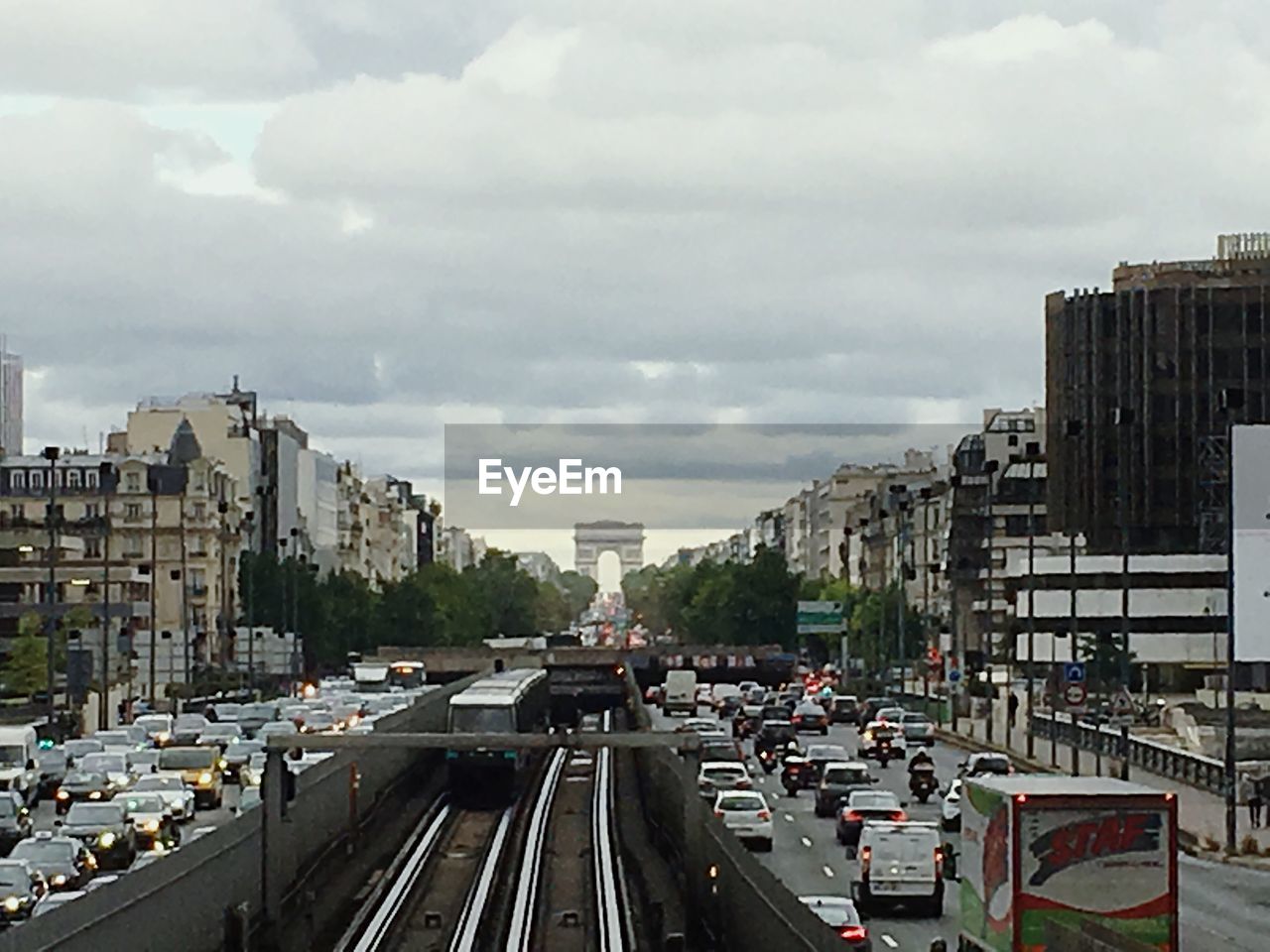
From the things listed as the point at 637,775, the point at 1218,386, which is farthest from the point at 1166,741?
the point at 1218,386

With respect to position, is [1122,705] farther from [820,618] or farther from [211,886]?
[211,886]

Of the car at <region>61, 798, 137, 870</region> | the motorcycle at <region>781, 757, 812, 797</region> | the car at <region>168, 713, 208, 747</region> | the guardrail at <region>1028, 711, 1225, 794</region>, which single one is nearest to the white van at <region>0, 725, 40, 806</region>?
the car at <region>168, 713, 208, 747</region>

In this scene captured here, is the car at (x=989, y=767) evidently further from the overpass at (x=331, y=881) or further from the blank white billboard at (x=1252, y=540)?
the blank white billboard at (x=1252, y=540)

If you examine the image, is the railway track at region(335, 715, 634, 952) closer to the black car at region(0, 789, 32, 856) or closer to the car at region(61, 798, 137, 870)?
the car at region(61, 798, 137, 870)

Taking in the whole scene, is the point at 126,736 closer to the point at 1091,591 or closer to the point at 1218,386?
the point at 1091,591

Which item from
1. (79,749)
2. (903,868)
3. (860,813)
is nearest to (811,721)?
(79,749)

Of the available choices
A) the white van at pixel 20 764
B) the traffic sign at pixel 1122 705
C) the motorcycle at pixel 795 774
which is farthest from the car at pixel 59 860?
the traffic sign at pixel 1122 705
